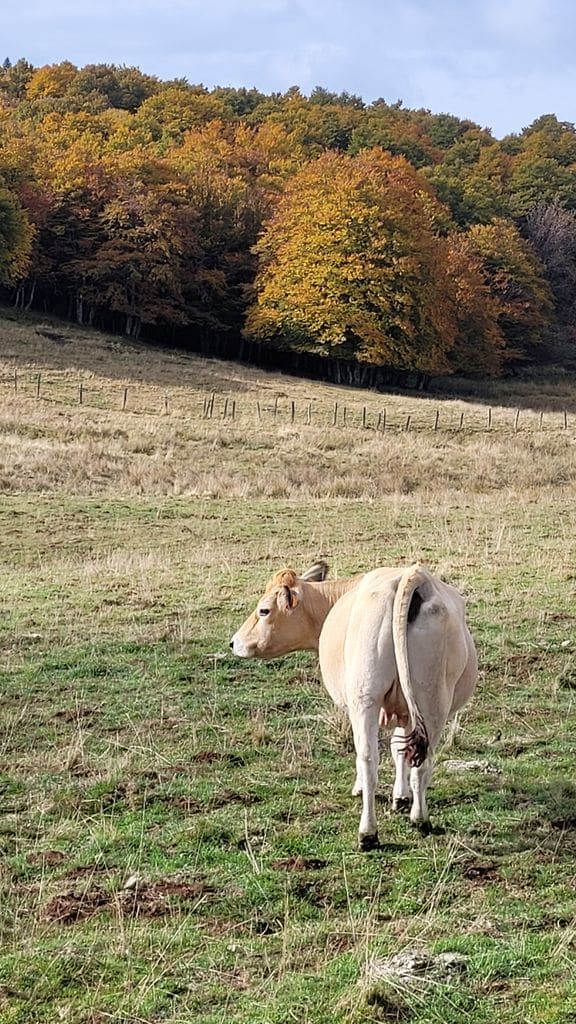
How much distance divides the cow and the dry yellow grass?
707 inches

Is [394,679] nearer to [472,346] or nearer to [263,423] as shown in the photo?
[263,423]

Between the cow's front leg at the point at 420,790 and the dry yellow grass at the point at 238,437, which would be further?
the dry yellow grass at the point at 238,437

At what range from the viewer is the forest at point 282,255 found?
2388 inches

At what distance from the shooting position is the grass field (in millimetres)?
A: 4367

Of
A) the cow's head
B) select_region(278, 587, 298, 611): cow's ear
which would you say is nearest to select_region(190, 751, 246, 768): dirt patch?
the cow's head

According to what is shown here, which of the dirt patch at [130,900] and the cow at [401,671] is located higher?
the cow at [401,671]

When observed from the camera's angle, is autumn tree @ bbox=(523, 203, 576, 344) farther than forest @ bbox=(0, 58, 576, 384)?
Yes

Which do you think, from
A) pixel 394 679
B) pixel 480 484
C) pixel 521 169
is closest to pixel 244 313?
pixel 480 484

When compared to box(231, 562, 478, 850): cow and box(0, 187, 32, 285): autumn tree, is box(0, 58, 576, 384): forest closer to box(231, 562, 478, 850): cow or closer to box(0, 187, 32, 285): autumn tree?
box(0, 187, 32, 285): autumn tree

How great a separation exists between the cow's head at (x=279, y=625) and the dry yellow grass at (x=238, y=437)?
16571 millimetres

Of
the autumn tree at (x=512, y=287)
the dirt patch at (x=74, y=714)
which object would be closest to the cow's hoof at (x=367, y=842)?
the dirt patch at (x=74, y=714)

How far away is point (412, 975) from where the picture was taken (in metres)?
4.29

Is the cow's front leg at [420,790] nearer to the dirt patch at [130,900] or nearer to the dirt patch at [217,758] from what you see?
the dirt patch at [130,900]

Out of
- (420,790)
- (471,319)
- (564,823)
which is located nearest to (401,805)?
(420,790)
